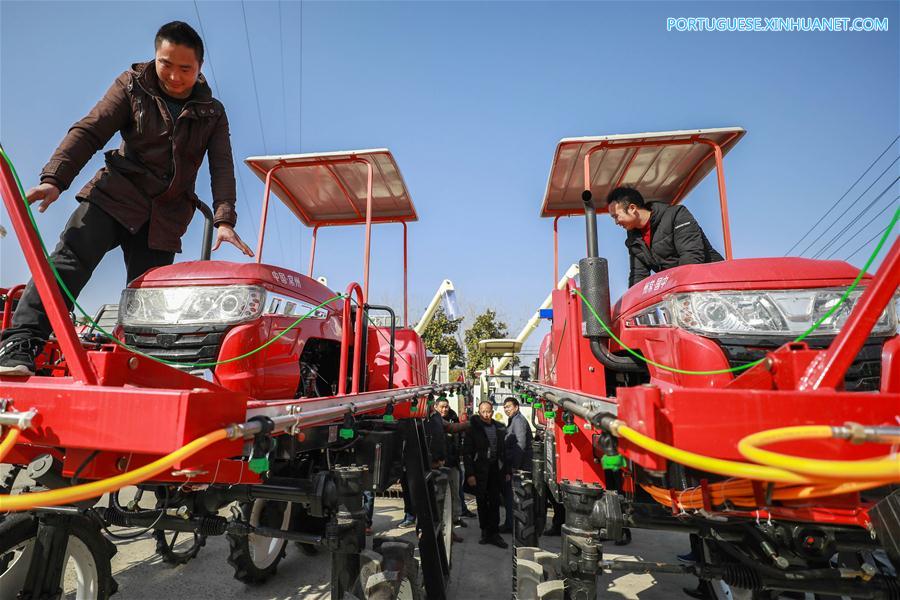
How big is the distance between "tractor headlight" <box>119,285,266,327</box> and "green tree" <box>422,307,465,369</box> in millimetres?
21610

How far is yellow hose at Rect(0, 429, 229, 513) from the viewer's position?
1112mm

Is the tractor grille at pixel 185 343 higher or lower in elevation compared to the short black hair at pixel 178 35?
lower

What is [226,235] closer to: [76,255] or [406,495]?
[76,255]

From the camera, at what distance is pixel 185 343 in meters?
2.28

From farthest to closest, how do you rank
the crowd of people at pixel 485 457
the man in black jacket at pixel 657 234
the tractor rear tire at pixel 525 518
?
the crowd of people at pixel 485 457
the tractor rear tire at pixel 525 518
the man in black jacket at pixel 657 234

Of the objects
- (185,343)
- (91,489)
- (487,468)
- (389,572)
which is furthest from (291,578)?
(91,489)

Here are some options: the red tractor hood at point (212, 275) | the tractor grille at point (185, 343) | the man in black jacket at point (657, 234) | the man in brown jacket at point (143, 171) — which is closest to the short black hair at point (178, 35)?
the man in brown jacket at point (143, 171)

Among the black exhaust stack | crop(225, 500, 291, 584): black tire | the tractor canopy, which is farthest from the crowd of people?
the black exhaust stack

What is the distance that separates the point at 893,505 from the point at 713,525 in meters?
0.80

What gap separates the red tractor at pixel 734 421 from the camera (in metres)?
1.21

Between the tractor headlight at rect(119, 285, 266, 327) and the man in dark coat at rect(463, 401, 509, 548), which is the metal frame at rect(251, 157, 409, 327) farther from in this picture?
the man in dark coat at rect(463, 401, 509, 548)

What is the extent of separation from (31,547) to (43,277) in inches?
65.2

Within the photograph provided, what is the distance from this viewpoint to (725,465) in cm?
110

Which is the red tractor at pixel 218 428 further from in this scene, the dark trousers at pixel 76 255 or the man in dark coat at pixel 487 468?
the man in dark coat at pixel 487 468
